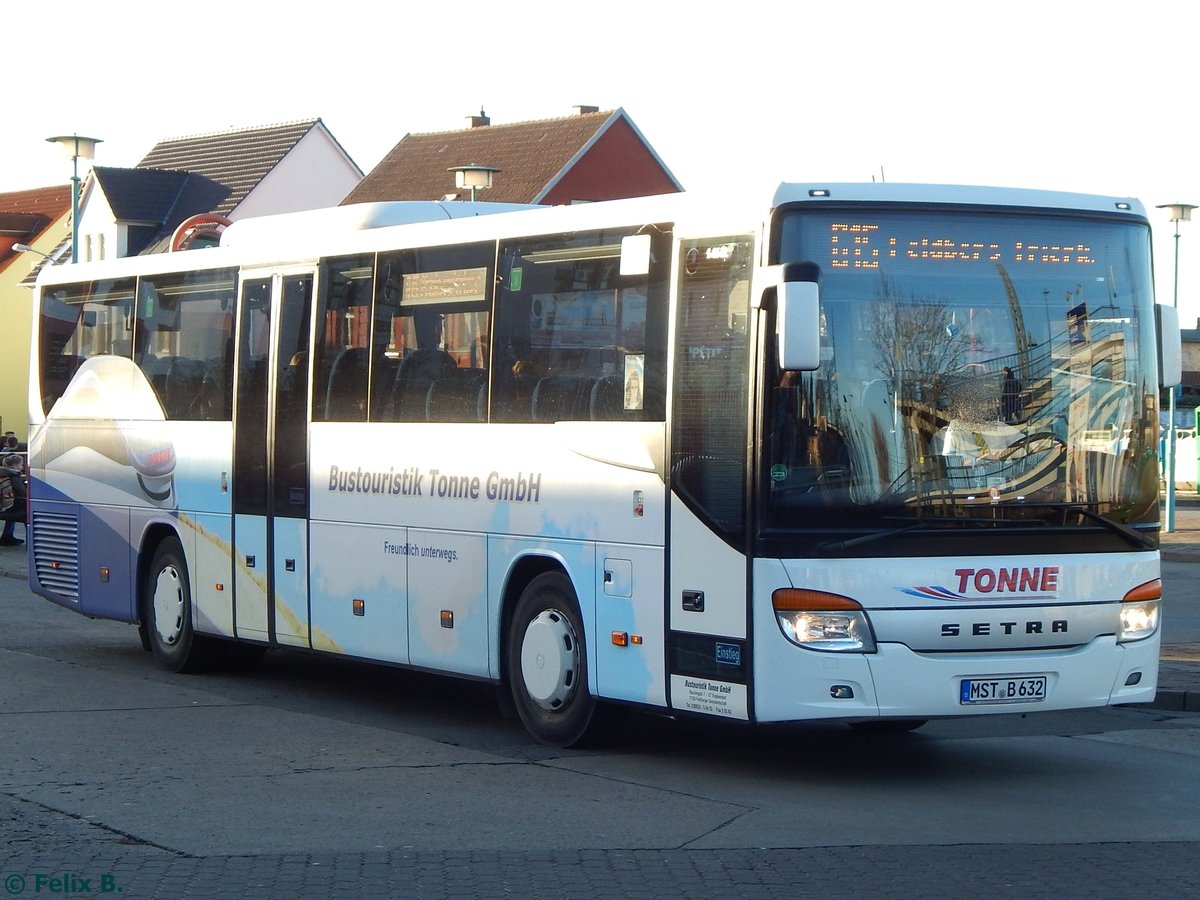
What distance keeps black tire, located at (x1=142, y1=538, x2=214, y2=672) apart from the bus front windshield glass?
6.89 metres

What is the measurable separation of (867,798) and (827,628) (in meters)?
0.92

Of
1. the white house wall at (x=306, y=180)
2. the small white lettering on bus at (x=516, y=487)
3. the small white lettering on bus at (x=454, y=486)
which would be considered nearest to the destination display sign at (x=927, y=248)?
the small white lettering on bus at (x=516, y=487)

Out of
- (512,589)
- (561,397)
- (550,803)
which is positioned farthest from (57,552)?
(550,803)

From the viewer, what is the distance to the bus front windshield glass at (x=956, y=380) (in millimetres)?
9242

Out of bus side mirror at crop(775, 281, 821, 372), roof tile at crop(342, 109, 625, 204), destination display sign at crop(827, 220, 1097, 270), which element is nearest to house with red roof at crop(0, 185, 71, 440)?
roof tile at crop(342, 109, 625, 204)

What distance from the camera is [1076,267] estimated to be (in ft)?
31.7

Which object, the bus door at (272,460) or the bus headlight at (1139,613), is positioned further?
the bus door at (272,460)

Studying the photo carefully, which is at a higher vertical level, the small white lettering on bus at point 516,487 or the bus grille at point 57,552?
the small white lettering on bus at point 516,487

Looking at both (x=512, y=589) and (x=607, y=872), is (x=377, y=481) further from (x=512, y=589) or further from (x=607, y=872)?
(x=607, y=872)

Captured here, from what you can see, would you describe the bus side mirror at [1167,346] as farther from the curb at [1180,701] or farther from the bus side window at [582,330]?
the curb at [1180,701]

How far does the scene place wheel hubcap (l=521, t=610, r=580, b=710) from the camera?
10719 mm

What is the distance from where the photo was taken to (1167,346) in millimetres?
9898

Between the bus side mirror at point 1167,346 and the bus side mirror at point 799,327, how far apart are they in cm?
218

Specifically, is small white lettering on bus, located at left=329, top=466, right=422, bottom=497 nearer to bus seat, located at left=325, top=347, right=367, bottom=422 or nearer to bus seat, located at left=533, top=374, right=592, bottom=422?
bus seat, located at left=325, top=347, right=367, bottom=422
